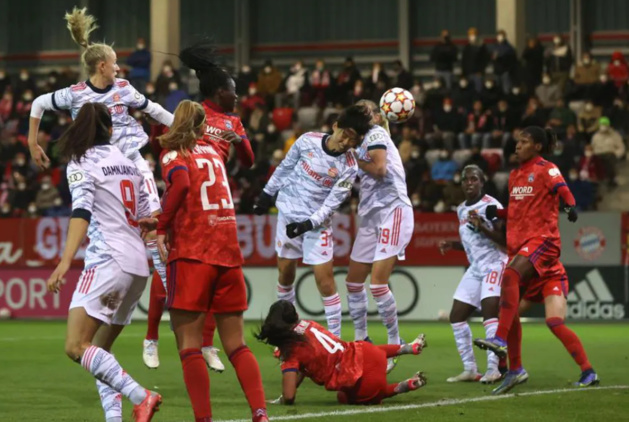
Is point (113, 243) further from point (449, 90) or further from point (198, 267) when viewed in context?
point (449, 90)

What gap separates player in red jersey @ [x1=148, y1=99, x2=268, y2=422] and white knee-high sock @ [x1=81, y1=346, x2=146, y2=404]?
0.33 m

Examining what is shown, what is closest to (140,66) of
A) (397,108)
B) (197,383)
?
(397,108)

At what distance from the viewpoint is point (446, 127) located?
2544cm

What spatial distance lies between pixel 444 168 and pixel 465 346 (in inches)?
487

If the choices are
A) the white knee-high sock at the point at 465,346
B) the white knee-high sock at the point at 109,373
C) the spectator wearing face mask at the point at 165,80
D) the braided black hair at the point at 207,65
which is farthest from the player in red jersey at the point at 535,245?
the spectator wearing face mask at the point at 165,80

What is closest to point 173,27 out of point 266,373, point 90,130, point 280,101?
point 280,101

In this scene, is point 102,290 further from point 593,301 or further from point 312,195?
point 593,301

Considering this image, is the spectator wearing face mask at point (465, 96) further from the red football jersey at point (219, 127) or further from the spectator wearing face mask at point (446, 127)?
the red football jersey at point (219, 127)

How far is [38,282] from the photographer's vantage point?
2194 cm

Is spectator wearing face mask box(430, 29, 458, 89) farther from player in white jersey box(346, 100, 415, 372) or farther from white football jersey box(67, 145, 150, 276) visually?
white football jersey box(67, 145, 150, 276)

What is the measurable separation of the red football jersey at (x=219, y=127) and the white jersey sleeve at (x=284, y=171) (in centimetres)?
121

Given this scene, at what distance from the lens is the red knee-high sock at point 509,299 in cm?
1020

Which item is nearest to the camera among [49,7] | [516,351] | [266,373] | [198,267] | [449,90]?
[198,267]

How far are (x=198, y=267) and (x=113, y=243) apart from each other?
0.60 m
